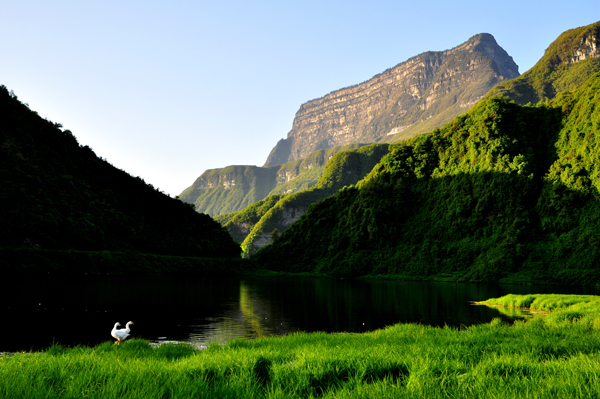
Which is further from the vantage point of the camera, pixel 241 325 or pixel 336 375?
pixel 241 325

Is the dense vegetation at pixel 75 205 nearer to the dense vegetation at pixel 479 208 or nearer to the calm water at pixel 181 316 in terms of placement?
the dense vegetation at pixel 479 208

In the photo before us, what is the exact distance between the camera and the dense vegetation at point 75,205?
80625 millimetres

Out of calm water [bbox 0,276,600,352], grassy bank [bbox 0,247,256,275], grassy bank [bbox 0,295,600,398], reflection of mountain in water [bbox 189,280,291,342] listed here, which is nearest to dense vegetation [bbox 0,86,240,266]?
grassy bank [bbox 0,247,256,275]

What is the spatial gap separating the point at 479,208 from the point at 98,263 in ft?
334

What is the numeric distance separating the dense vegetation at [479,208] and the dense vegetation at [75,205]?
3293 cm

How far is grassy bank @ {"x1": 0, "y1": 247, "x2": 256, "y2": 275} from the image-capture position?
2662 inches

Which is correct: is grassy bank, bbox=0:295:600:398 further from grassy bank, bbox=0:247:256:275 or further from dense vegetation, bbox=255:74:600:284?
dense vegetation, bbox=255:74:600:284

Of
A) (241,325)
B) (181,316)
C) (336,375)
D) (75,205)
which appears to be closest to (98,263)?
(75,205)

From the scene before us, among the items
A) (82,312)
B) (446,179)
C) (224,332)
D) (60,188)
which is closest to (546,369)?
(224,332)

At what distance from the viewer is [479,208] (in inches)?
4675

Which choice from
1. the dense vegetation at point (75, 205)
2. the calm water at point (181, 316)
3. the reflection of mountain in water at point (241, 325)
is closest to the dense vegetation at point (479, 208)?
the dense vegetation at point (75, 205)

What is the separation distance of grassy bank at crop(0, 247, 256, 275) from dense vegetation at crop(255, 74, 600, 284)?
1459 inches

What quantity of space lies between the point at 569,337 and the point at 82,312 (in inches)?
1334

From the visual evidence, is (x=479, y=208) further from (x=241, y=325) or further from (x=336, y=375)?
(x=336, y=375)
